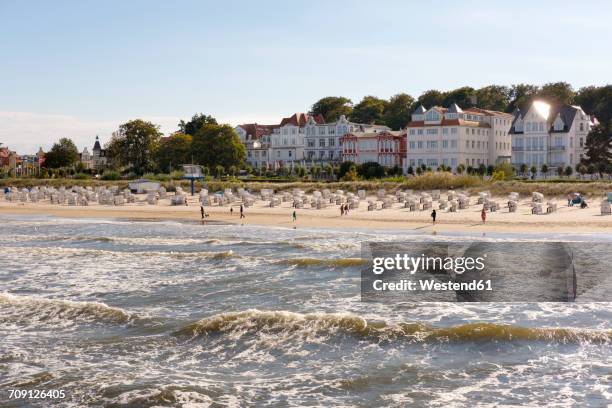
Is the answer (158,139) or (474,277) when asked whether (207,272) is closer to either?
(474,277)

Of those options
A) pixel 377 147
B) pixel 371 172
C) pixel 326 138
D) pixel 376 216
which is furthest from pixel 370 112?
pixel 376 216

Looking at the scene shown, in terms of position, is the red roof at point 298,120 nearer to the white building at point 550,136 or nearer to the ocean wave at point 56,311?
the white building at point 550,136

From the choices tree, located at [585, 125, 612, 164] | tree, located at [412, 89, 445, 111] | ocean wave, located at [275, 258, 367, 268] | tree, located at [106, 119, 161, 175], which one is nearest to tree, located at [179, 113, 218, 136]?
tree, located at [106, 119, 161, 175]

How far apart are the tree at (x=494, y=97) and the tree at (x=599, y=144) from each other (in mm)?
31149

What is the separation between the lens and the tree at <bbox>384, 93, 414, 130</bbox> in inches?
4144

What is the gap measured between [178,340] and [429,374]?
5402 millimetres

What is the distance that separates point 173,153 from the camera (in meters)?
92.7

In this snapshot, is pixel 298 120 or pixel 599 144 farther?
pixel 298 120

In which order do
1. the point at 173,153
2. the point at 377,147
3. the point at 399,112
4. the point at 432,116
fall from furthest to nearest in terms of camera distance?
1. the point at 399,112
2. the point at 173,153
3. the point at 377,147
4. the point at 432,116

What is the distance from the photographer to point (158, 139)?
101 meters

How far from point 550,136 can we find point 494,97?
2778cm

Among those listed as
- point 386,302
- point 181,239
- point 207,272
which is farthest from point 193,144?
point 386,302

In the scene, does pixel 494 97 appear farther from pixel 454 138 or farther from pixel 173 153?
pixel 173 153

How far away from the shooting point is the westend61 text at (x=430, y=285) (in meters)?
19.8
